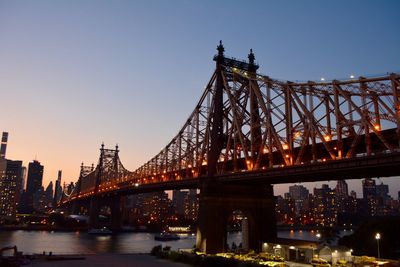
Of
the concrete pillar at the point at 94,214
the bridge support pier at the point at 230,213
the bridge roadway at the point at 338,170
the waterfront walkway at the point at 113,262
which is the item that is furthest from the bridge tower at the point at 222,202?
the concrete pillar at the point at 94,214

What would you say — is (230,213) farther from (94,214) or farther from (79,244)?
(94,214)

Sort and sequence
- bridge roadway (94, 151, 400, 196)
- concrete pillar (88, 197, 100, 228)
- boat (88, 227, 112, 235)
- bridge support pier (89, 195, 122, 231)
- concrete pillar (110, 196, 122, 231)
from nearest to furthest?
bridge roadway (94, 151, 400, 196), boat (88, 227, 112, 235), concrete pillar (88, 197, 100, 228), bridge support pier (89, 195, 122, 231), concrete pillar (110, 196, 122, 231)

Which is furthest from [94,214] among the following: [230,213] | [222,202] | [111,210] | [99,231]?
[222,202]

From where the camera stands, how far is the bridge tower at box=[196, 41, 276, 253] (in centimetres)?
5400

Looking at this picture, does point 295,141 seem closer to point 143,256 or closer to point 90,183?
point 143,256

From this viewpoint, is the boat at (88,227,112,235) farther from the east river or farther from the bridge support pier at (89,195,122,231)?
the east river

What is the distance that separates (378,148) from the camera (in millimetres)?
42281

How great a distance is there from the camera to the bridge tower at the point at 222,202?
54000mm

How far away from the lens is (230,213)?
56812 millimetres

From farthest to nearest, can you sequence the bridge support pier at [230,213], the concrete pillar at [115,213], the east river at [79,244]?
→ the concrete pillar at [115,213]
the east river at [79,244]
the bridge support pier at [230,213]

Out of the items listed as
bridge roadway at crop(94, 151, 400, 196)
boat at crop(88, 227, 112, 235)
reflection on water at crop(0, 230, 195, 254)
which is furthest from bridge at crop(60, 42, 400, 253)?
boat at crop(88, 227, 112, 235)

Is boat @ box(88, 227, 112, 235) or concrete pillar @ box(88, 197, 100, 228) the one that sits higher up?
concrete pillar @ box(88, 197, 100, 228)

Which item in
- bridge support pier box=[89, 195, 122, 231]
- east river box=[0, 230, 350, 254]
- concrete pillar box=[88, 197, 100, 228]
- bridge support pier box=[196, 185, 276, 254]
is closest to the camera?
bridge support pier box=[196, 185, 276, 254]

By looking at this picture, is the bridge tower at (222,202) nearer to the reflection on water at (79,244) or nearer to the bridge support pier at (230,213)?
the bridge support pier at (230,213)
